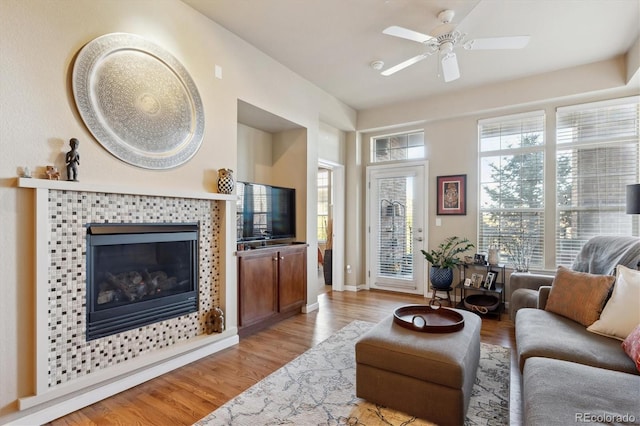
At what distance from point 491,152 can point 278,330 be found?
3.79 m

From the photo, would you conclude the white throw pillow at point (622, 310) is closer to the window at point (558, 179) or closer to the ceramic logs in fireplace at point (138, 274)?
the window at point (558, 179)

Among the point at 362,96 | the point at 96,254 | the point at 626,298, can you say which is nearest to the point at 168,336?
the point at 96,254

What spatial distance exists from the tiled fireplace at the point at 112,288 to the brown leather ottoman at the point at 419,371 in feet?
5.18

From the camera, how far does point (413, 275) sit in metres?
5.20

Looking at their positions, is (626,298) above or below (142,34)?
below

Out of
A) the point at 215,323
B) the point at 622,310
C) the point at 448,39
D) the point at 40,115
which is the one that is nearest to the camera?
the point at 40,115

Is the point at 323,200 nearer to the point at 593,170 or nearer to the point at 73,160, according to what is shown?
the point at 593,170

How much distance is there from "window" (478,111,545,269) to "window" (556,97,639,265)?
0.23 meters

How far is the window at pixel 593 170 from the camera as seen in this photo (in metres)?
3.86

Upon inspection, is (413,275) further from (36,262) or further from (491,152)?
(36,262)

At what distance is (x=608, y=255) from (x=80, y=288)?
4.21 m

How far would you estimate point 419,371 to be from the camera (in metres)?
1.84

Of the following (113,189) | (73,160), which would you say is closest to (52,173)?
(73,160)

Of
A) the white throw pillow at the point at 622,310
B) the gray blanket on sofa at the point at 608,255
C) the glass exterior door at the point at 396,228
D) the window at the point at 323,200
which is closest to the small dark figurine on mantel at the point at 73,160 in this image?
the white throw pillow at the point at 622,310
